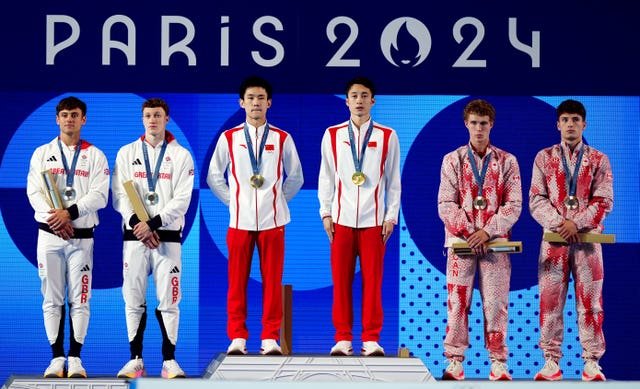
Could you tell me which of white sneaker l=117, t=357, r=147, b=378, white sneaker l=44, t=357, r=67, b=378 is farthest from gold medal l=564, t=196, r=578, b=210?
white sneaker l=44, t=357, r=67, b=378

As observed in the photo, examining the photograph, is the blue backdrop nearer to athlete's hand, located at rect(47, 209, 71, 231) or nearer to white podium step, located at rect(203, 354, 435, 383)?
athlete's hand, located at rect(47, 209, 71, 231)

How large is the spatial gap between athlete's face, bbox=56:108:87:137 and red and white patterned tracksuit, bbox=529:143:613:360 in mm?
3161

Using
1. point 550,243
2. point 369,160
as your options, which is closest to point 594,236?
point 550,243

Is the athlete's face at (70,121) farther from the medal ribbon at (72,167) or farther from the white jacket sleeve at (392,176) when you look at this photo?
the white jacket sleeve at (392,176)

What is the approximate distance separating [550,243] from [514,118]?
1.72 metres

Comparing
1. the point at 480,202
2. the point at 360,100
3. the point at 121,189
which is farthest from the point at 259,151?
the point at 480,202

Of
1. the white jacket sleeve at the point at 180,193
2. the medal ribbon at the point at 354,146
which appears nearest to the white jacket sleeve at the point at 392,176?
the medal ribbon at the point at 354,146

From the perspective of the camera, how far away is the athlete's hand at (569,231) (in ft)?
22.2

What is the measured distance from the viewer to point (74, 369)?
687 centimetres

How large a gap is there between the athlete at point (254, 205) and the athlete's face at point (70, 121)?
0.99 meters

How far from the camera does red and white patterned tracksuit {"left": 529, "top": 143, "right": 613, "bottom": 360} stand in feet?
22.3

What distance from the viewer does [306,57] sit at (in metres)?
8.28

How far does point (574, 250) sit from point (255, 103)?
235 cm

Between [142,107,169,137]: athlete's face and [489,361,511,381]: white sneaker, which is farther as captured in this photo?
[142,107,169,137]: athlete's face
